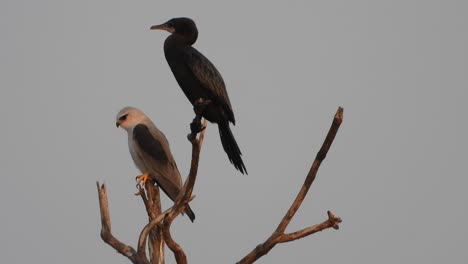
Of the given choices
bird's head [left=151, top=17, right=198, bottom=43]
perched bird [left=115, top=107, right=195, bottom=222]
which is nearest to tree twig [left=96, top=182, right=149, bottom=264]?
perched bird [left=115, top=107, right=195, bottom=222]

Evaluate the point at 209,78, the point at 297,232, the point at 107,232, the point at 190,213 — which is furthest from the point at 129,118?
the point at 297,232

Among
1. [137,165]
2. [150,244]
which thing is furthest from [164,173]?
[150,244]

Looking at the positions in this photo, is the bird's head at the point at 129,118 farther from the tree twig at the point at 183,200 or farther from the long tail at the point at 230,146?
the tree twig at the point at 183,200

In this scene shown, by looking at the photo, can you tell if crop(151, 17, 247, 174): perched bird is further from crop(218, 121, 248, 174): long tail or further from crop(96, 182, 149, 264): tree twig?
crop(96, 182, 149, 264): tree twig

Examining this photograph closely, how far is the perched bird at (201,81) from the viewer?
10084 millimetres

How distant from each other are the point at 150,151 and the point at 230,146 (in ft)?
4.95

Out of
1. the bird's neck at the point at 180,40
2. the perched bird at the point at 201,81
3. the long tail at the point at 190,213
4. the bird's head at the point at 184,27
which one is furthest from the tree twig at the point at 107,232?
the bird's head at the point at 184,27

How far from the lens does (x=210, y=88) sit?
10.1 meters

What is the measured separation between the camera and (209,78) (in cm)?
1011

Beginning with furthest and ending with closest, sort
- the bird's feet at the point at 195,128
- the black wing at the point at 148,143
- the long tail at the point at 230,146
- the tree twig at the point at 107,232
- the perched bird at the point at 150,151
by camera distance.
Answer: the black wing at the point at 148,143
the perched bird at the point at 150,151
the long tail at the point at 230,146
the tree twig at the point at 107,232
the bird's feet at the point at 195,128

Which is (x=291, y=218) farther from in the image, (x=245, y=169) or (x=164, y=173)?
(x=164, y=173)

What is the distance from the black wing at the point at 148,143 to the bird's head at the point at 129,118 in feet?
0.63

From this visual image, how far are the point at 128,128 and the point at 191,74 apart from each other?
1900mm

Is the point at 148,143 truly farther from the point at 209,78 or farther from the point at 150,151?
the point at 209,78
